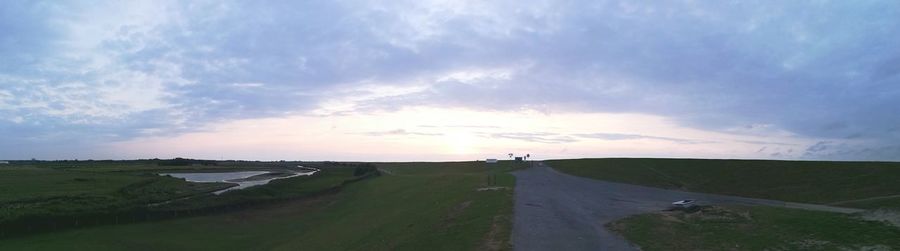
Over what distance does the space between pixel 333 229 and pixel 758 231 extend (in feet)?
94.2

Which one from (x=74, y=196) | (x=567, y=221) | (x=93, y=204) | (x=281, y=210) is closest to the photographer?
(x=567, y=221)

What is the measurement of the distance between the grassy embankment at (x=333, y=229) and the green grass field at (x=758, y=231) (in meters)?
6.55

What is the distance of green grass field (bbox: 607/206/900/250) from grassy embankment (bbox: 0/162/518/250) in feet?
21.5

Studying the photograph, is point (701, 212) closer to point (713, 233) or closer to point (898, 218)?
point (713, 233)

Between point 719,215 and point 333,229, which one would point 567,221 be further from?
point 333,229

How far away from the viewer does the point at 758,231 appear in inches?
888

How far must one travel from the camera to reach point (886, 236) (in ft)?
63.6

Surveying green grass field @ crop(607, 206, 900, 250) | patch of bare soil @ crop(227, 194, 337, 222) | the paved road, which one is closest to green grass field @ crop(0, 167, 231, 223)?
patch of bare soil @ crop(227, 194, 337, 222)

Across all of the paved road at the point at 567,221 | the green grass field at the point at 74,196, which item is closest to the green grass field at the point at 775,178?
the paved road at the point at 567,221

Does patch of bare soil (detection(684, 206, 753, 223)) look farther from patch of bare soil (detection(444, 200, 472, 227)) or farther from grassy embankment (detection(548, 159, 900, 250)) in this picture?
patch of bare soil (detection(444, 200, 472, 227))

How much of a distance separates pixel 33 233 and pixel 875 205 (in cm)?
6125

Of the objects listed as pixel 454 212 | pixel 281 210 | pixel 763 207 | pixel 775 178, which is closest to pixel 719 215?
pixel 763 207

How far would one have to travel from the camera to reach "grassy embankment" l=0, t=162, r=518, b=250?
2594 cm

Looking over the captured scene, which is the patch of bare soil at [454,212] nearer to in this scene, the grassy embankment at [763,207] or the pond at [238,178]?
the grassy embankment at [763,207]
